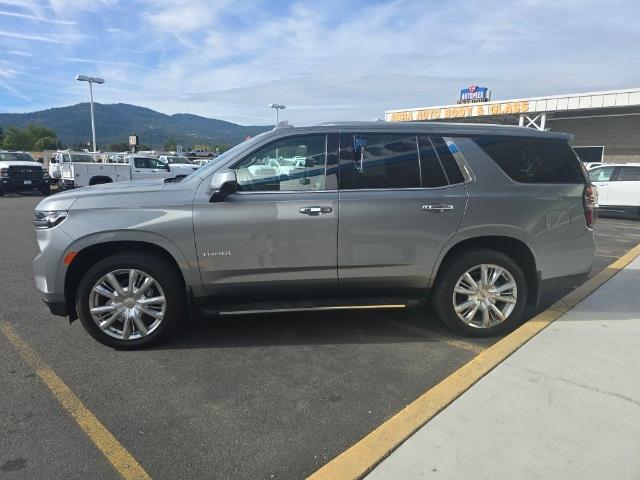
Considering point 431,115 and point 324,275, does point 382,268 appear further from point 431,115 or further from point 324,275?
point 431,115

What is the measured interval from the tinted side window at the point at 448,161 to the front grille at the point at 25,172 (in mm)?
21404

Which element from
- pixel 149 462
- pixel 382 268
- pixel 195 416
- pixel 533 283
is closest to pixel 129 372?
Result: pixel 195 416

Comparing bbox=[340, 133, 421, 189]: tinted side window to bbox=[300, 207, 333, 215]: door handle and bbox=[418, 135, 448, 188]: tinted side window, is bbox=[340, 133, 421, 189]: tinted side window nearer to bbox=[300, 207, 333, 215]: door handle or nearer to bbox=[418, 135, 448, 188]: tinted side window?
bbox=[418, 135, 448, 188]: tinted side window

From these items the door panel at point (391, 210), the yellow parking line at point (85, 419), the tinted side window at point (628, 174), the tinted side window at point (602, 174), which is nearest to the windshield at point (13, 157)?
the yellow parking line at point (85, 419)

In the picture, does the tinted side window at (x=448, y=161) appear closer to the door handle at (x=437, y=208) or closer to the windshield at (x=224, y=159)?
the door handle at (x=437, y=208)

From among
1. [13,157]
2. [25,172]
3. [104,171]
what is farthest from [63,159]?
[104,171]

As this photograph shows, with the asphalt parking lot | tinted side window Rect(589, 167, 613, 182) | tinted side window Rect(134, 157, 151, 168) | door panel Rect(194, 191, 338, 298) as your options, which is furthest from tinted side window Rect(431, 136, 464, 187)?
tinted side window Rect(134, 157, 151, 168)

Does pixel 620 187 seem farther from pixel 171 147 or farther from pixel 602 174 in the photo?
pixel 171 147

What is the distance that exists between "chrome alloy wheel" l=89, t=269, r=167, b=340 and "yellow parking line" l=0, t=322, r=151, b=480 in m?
0.54

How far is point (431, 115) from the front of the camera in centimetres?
3288

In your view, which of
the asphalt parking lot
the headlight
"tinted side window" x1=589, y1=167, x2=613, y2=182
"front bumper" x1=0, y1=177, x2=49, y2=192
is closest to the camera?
the asphalt parking lot

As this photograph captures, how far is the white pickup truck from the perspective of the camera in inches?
741

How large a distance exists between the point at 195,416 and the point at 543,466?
202 cm

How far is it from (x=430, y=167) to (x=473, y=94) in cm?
5100
